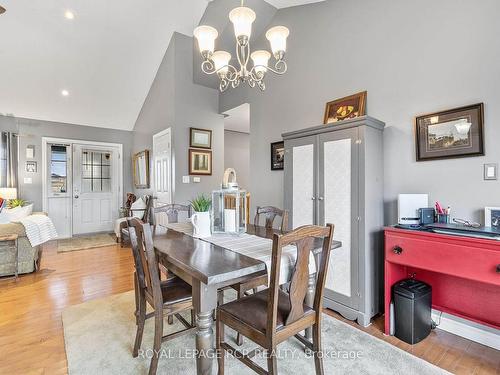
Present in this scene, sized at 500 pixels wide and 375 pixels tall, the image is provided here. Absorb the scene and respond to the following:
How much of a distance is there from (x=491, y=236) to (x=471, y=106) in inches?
38.9

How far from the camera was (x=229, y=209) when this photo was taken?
1.96 m

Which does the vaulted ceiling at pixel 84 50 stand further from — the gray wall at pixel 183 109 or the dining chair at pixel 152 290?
the dining chair at pixel 152 290

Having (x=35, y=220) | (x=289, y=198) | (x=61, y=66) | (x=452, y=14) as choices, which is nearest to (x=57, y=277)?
(x=35, y=220)

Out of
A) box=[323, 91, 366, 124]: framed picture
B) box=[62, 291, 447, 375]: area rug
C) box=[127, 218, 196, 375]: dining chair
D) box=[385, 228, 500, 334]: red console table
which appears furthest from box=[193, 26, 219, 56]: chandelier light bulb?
box=[62, 291, 447, 375]: area rug

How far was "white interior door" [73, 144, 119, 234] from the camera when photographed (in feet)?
19.4

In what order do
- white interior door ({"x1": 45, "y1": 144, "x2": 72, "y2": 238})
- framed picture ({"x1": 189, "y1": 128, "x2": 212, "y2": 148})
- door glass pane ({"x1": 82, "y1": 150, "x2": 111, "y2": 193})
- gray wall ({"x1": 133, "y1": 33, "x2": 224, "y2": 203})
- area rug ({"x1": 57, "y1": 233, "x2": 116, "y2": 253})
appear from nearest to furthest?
gray wall ({"x1": 133, "y1": 33, "x2": 224, "y2": 203})
framed picture ({"x1": 189, "y1": 128, "x2": 212, "y2": 148})
area rug ({"x1": 57, "y1": 233, "x2": 116, "y2": 253})
white interior door ({"x1": 45, "y1": 144, "x2": 72, "y2": 238})
door glass pane ({"x1": 82, "y1": 150, "x2": 111, "y2": 193})

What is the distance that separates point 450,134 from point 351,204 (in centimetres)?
93

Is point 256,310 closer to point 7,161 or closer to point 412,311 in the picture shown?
point 412,311

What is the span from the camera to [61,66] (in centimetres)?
441

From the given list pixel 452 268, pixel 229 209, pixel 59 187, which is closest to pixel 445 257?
pixel 452 268

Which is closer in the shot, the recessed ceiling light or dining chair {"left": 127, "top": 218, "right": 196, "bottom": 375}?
dining chair {"left": 127, "top": 218, "right": 196, "bottom": 375}

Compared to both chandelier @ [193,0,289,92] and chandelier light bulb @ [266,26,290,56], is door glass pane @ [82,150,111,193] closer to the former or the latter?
chandelier @ [193,0,289,92]

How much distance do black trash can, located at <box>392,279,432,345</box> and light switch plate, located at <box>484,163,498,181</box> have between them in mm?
939

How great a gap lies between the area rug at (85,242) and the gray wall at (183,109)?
210 cm
